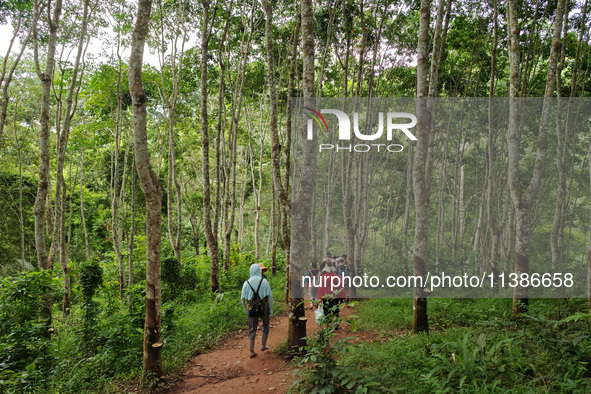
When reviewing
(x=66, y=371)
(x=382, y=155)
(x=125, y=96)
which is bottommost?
(x=66, y=371)

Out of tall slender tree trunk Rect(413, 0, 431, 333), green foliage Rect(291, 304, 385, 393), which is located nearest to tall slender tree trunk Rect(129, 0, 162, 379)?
green foliage Rect(291, 304, 385, 393)

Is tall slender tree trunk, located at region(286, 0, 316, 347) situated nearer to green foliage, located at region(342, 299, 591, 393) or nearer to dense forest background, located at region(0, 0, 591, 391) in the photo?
dense forest background, located at region(0, 0, 591, 391)

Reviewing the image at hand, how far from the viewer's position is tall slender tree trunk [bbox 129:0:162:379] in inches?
166

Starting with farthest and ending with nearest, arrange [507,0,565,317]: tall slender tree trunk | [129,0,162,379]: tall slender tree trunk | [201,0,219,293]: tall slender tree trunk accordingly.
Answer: [201,0,219,293]: tall slender tree trunk, [507,0,565,317]: tall slender tree trunk, [129,0,162,379]: tall slender tree trunk

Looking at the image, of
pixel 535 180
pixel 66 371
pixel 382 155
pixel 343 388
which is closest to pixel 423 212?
pixel 535 180

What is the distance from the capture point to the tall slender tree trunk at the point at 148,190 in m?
4.21

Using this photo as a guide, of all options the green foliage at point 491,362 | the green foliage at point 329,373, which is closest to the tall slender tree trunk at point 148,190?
the green foliage at point 329,373

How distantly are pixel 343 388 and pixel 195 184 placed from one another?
20741mm

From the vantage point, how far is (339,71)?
14.2m

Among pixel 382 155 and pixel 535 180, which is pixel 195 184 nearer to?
pixel 382 155

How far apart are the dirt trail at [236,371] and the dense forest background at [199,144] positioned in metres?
0.38

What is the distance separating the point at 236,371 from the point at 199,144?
13.4 metres

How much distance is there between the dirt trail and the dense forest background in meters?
0.38

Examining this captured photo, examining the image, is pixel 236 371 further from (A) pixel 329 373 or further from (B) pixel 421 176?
(B) pixel 421 176
